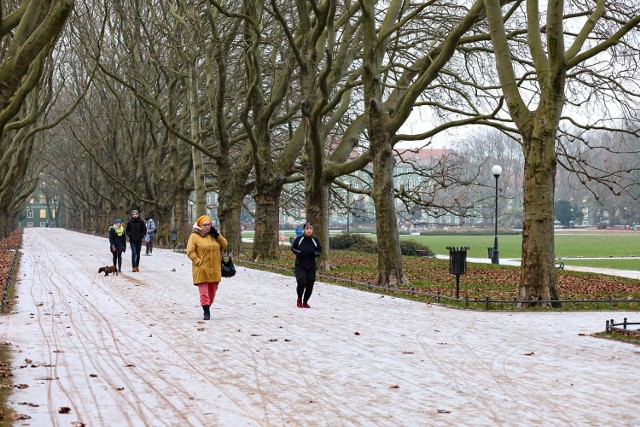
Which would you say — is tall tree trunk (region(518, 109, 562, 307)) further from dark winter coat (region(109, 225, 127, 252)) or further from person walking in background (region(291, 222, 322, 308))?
dark winter coat (region(109, 225, 127, 252))

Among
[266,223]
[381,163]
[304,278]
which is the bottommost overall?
[304,278]

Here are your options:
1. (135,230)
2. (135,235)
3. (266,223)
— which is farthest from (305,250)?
(266,223)

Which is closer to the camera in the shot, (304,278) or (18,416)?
(18,416)

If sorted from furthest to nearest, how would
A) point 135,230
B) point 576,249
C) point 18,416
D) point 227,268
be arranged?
point 576,249
point 135,230
point 227,268
point 18,416

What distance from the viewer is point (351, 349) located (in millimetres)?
11047

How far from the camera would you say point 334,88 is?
3238 cm

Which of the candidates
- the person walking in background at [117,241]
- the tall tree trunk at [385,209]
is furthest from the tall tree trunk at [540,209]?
the person walking in background at [117,241]

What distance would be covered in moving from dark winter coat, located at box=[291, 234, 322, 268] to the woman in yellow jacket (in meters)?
1.95

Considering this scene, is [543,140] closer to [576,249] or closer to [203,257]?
[203,257]

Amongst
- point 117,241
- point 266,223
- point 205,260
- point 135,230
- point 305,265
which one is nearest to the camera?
point 205,260

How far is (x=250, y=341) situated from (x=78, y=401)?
4.09 m

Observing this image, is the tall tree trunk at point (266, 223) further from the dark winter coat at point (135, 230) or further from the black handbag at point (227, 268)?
the black handbag at point (227, 268)

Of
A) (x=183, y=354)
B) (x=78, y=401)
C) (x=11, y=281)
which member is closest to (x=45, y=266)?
(x=11, y=281)

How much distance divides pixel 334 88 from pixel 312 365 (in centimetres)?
2334
